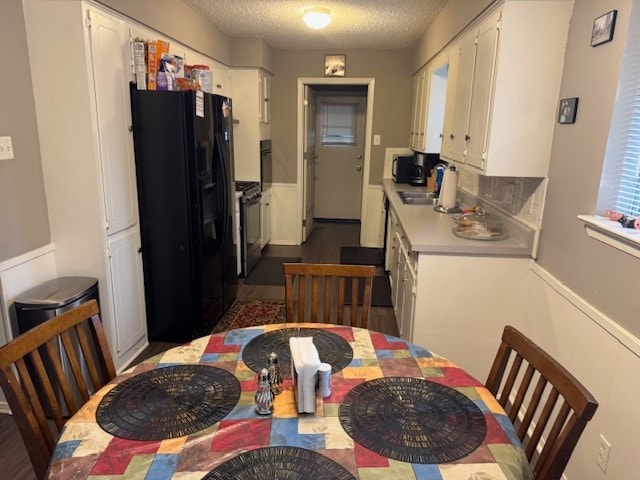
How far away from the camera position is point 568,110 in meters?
2.03

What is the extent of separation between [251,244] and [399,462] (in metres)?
3.87

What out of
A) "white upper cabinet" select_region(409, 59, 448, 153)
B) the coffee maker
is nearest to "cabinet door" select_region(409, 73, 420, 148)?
"white upper cabinet" select_region(409, 59, 448, 153)

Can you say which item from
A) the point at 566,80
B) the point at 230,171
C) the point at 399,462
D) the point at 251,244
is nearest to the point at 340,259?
the point at 251,244

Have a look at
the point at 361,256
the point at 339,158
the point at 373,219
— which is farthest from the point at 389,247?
the point at 339,158

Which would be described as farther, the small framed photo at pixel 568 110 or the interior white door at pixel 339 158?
the interior white door at pixel 339 158

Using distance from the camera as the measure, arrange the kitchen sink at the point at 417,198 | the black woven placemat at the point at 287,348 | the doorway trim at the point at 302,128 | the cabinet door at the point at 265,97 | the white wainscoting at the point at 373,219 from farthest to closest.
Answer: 1. the white wainscoting at the point at 373,219
2. the doorway trim at the point at 302,128
3. the cabinet door at the point at 265,97
4. the kitchen sink at the point at 417,198
5. the black woven placemat at the point at 287,348

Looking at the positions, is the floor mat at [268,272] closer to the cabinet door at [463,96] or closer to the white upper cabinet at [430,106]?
the white upper cabinet at [430,106]

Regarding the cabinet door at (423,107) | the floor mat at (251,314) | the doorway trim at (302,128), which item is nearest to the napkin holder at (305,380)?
the floor mat at (251,314)

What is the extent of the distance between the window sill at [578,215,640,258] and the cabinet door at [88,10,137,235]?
245 centimetres

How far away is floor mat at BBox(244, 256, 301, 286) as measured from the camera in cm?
452

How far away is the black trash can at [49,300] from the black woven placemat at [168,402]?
1.10m

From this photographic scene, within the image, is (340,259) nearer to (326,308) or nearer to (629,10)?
(326,308)

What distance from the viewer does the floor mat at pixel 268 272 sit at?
4.52 metres

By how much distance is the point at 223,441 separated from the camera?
44.1 inches
